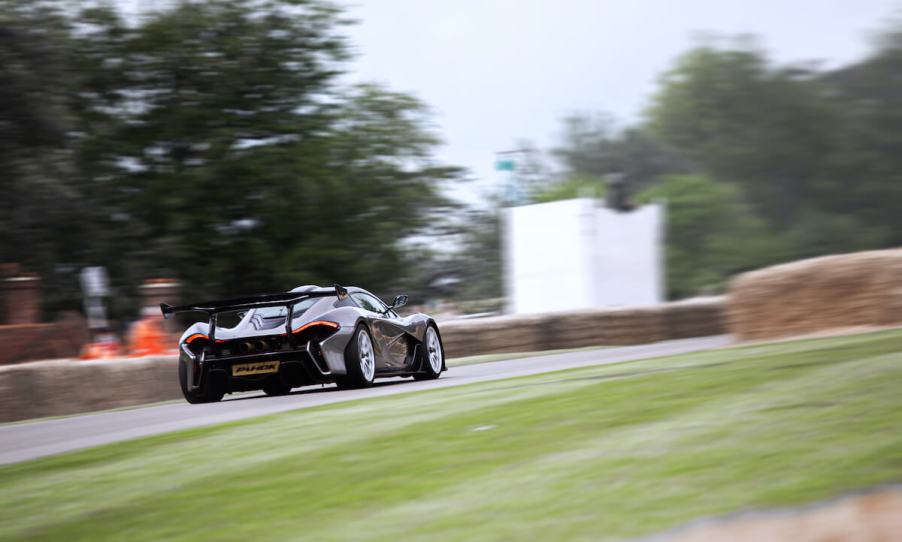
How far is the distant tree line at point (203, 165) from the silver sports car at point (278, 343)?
1976 centimetres

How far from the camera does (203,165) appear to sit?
33.8 meters

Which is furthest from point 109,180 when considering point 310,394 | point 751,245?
point 751,245

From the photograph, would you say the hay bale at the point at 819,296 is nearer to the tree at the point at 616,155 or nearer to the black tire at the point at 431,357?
the black tire at the point at 431,357

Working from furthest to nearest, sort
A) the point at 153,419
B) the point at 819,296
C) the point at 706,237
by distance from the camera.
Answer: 1. the point at 706,237
2. the point at 819,296
3. the point at 153,419

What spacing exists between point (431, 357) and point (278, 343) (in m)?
2.77

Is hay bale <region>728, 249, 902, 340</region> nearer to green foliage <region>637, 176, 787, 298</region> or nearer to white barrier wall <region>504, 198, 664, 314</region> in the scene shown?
white barrier wall <region>504, 198, 664, 314</region>

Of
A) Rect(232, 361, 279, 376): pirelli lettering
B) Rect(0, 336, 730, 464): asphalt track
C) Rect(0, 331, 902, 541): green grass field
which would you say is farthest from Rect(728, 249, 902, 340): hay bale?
Rect(232, 361, 279, 376): pirelli lettering

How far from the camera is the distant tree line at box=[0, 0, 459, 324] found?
32.9 m

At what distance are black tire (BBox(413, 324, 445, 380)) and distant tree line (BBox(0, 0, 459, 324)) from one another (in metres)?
18.6

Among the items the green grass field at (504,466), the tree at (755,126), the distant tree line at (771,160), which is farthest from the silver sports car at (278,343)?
the tree at (755,126)

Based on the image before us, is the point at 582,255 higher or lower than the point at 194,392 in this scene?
higher

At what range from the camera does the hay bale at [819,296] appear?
691 inches

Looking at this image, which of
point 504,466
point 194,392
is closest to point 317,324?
point 194,392

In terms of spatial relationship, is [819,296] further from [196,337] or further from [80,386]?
[80,386]
